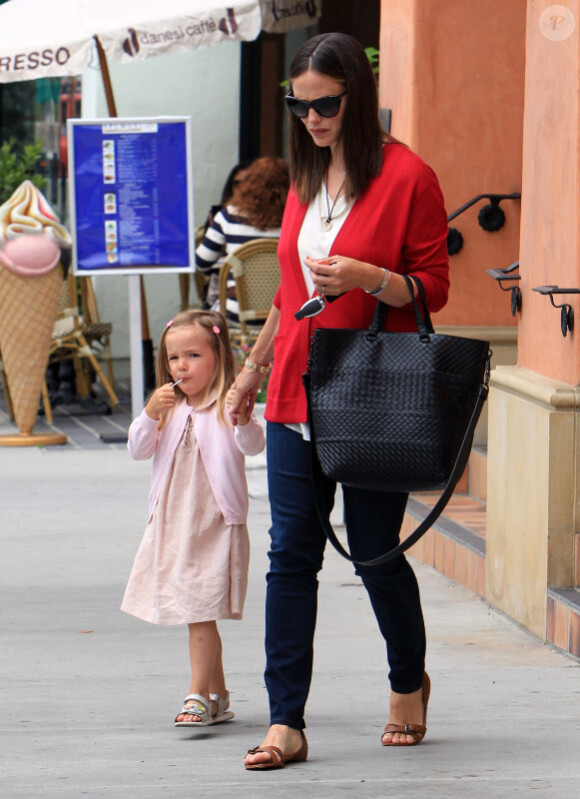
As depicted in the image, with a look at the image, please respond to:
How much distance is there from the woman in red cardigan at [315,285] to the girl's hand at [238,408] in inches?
6.7

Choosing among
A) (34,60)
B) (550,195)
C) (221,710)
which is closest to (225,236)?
(34,60)

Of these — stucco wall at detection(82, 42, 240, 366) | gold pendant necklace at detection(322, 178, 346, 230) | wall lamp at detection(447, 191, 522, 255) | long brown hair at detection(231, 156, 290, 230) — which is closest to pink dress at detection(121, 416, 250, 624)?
gold pendant necklace at detection(322, 178, 346, 230)

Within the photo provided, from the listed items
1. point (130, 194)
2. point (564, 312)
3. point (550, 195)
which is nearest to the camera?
point (564, 312)

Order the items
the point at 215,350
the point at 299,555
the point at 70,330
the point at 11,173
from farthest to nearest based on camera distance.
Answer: the point at 11,173 < the point at 70,330 < the point at 215,350 < the point at 299,555

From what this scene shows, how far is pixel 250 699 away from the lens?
172 inches

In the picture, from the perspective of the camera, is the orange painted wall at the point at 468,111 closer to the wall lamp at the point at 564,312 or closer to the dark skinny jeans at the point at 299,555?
the wall lamp at the point at 564,312

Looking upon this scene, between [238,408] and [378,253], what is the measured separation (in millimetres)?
577

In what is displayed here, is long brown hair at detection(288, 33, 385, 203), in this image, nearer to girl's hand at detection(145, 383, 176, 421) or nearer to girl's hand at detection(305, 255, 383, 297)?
girl's hand at detection(305, 255, 383, 297)

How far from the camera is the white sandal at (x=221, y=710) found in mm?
4133

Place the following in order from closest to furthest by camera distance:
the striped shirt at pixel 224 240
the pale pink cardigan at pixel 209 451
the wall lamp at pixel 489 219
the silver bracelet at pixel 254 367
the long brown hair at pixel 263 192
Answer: the silver bracelet at pixel 254 367 → the pale pink cardigan at pixel 209 451 → the wall lamp at pixel 489 219 → the long brown hair at pixel 263 192 → the striped shirt at pixel 224 240

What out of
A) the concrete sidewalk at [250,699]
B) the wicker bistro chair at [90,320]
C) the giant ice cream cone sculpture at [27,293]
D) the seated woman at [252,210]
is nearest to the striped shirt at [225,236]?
the seated woman at [252,210]

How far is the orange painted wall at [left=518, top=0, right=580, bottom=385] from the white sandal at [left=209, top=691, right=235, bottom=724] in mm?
1558

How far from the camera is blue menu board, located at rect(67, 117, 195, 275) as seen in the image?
367 inches

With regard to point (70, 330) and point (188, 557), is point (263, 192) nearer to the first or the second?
point (70, 330)
